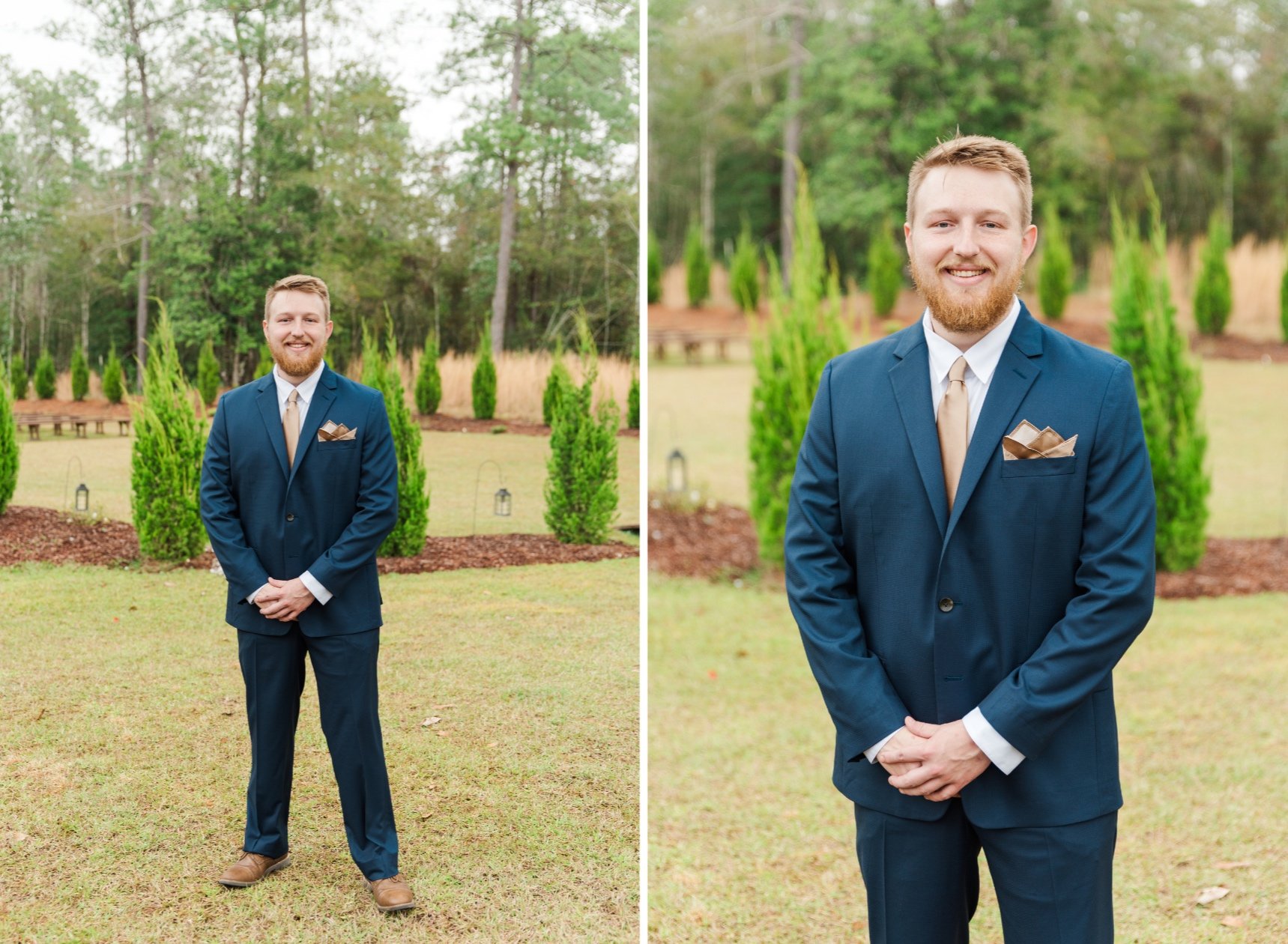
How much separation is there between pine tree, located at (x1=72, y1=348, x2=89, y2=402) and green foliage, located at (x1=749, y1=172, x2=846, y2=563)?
4752 mm

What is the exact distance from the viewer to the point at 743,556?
27.6 feet

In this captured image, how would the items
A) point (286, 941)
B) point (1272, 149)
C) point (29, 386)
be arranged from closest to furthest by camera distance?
1. point (286, 941)
2. point (29, 386)
3. point (1272, 149)

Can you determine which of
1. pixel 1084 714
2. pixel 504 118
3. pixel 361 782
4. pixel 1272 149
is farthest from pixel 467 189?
pixel 1272 149

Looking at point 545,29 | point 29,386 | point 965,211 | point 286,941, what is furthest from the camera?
point 545,29

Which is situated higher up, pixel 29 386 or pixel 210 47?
pixel 210 47

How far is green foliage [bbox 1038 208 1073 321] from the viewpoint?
1301 centimetres

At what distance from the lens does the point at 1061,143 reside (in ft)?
45.0

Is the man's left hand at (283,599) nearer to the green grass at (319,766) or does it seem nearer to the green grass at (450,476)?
the green grass at (319,766)

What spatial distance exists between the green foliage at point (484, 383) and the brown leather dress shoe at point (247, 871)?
1.65m

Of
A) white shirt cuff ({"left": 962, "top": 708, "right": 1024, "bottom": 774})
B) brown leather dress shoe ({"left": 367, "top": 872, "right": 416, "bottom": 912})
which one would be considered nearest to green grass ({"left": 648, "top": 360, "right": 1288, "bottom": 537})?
brown leather dress shoe ({"left": 367, "top": 872, "right": 416, "bottom": 912})

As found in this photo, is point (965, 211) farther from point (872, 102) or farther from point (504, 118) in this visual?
point (872, 102)

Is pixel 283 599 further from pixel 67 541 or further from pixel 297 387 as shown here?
pixel 67 541

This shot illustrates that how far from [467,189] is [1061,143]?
11533 mm

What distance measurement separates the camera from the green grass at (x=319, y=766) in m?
3.42
